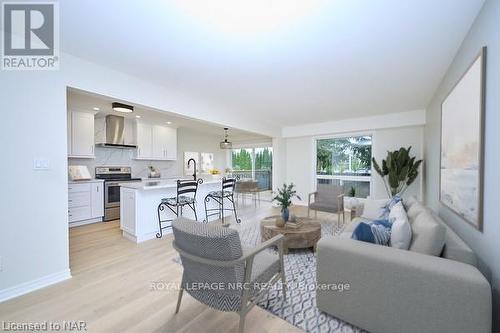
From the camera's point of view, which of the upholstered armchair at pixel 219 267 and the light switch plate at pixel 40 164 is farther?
the light switch plate at pixel 40 164

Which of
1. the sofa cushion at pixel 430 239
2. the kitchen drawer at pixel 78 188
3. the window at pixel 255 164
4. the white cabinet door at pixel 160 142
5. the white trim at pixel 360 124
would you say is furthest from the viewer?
the window at pixel 255 164

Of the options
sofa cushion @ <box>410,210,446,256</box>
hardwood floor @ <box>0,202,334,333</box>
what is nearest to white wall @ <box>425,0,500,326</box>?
sofa cushion @ <box>410,210,446,256</box>

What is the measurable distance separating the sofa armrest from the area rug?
0.08 metres

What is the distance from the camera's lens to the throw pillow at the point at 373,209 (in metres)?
2.95

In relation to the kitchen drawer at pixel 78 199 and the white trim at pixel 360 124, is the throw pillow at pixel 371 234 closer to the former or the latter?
the white trim at pixel 360 124

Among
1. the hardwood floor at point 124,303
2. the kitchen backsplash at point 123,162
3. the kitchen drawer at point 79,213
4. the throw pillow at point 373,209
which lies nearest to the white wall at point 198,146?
the kitchen backsplash at point 123,162

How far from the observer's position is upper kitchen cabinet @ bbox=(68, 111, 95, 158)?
4097mm

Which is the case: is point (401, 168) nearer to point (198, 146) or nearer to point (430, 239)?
point (430, 239)

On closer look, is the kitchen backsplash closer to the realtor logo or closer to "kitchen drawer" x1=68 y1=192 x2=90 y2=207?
"kitchen drawer" x1=68 y1=192 x2=90 y2=207

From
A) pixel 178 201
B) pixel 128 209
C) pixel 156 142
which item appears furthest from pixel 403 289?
pixel 156 142

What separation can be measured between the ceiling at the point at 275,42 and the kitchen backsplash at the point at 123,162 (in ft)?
9.56

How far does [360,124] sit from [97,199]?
6.06 m

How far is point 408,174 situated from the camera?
13.7ft

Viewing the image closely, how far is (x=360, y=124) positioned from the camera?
5000 millimetres
